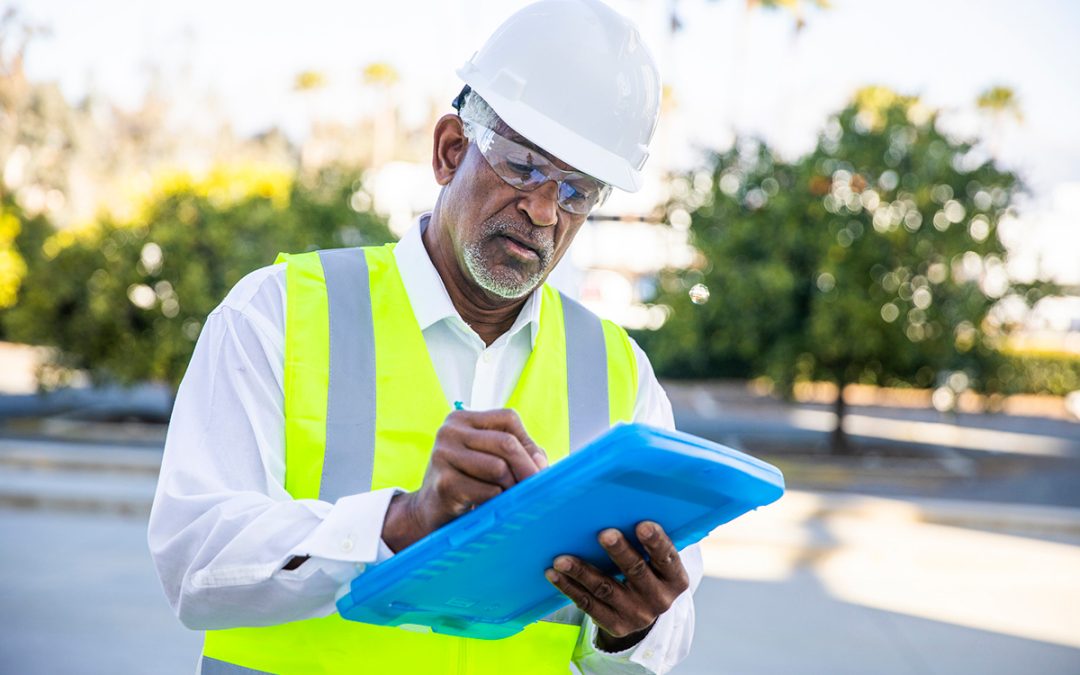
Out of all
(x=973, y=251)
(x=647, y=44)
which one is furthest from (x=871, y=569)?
(x=647, y=44)

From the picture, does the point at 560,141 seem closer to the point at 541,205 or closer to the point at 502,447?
the point at 541,205

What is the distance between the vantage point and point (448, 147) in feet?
6.30

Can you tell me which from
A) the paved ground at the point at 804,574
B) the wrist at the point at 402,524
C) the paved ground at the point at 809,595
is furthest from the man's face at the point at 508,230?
the paved ground at the point at 809,595

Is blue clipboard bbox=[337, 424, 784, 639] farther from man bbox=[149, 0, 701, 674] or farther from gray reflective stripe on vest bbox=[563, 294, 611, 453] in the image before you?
gray reflective stripe on vest bbox=[563, 294, 611, 453]

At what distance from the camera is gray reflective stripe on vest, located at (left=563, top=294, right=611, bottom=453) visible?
1881 mm

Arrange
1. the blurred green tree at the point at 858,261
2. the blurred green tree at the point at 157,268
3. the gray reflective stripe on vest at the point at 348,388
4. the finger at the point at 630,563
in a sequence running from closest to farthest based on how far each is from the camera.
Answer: the finger at the point at 630,563
the gray reflective stripe on vest at the point at 348,388
the blurred green tree at the point at 858,261
the blurred green tree at the point at 157,268

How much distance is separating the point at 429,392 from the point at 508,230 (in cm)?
27

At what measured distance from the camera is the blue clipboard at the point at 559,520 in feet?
3.90

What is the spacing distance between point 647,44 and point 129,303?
12.8 meters

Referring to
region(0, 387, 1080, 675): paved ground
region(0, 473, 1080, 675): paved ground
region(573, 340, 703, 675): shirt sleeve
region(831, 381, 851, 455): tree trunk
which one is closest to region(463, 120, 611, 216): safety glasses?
region(573, 340, 703, 675): shirt sleeve

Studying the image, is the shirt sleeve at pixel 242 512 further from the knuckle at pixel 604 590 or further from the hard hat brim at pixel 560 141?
the hard hat brim at pixel 560 141

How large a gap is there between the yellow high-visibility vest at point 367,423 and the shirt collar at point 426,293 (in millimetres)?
16

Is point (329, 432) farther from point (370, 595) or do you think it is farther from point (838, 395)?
point (838, 395)

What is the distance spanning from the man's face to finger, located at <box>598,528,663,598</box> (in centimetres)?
53
